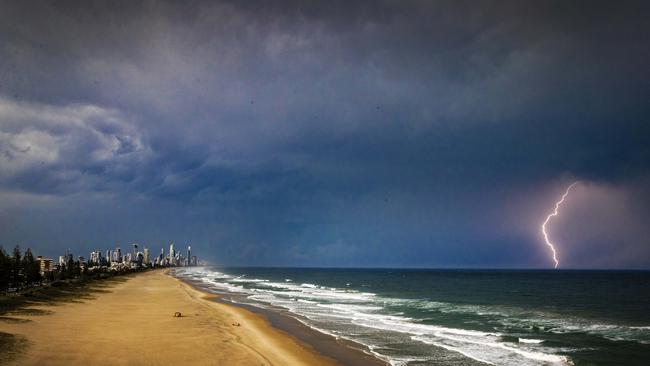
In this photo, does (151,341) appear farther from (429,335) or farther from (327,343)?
(429,335)

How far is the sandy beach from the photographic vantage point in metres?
18.5

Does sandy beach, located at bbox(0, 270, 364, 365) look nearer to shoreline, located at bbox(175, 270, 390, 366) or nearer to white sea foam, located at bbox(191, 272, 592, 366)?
shoreline, located at bbox(175, 270, 390, 366)

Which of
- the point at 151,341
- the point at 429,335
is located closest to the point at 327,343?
the point at 429,335

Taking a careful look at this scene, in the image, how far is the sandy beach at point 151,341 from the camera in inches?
727

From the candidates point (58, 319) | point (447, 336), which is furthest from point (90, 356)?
point (447, 336)

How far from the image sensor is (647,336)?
1208 inches

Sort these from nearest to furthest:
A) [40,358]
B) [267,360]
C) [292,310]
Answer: [40,358], [267,360], [292,310]

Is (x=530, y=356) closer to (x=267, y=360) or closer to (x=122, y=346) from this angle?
(x=267, y=360)

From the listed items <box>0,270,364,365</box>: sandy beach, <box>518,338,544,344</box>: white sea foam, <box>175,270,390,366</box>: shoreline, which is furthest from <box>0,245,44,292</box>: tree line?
<box>518,338,544,344</box>: white sea foam

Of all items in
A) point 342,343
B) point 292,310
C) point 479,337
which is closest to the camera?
→ point 342,343

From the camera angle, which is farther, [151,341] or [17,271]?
[17,271]

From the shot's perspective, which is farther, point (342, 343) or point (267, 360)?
point (342, 343)

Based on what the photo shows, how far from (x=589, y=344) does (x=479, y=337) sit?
702 centimetres

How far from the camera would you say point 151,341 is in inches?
888
